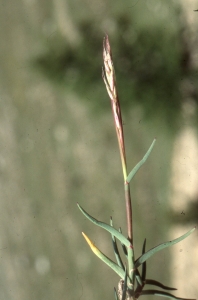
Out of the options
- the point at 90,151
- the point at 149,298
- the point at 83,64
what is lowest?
the point at 149,298

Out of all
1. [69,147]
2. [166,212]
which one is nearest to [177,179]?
[166,212]

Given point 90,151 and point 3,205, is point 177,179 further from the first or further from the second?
point 3,205

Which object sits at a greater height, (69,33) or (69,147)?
(69,33)

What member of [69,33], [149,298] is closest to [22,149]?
[69,33]

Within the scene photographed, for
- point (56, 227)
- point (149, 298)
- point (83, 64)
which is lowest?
point (149, 298)

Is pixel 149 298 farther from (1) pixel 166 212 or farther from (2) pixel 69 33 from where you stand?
(2) pixel 69 33

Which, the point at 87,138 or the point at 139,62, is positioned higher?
the point at 139,62
